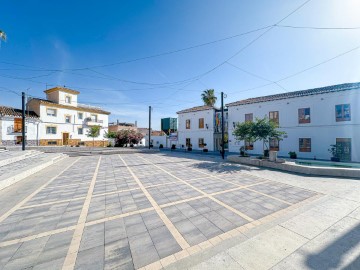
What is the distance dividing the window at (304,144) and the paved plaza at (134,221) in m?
14.0

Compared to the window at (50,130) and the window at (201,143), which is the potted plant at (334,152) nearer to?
the window at (201,143)

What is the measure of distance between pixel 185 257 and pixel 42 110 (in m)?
33.2

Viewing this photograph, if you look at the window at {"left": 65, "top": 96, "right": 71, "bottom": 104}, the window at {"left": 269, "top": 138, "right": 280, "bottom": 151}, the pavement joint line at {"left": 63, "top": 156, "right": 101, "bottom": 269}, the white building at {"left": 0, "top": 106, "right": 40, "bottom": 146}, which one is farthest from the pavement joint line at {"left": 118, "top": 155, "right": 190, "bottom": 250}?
the window at {"left": 65, "top": 96, "right": 71, "bottom": 104}

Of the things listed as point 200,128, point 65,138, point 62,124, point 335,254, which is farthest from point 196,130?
point 335,254

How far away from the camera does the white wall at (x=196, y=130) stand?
26844 mm

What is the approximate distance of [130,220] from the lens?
420 cm

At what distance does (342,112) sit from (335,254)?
63.0 feet

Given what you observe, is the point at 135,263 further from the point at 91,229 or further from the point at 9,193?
the point at 9,193

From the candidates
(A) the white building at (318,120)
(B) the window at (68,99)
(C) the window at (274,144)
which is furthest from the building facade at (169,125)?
(C) the window at (274,144)

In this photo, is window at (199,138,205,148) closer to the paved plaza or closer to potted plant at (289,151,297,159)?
potted plant at (289,151,297,159)

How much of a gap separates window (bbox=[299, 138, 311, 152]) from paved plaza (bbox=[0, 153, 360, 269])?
13988mm

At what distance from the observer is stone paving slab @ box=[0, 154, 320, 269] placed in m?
2.91

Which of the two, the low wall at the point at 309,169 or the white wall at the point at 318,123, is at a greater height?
the white wall at the point at 318,123

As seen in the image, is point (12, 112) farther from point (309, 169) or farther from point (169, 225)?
point (309, 169)
